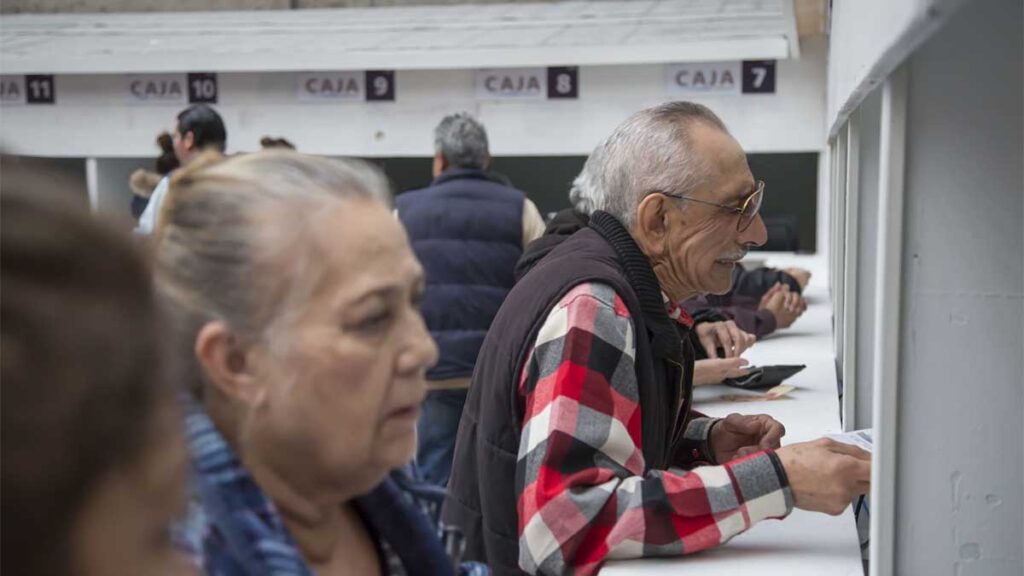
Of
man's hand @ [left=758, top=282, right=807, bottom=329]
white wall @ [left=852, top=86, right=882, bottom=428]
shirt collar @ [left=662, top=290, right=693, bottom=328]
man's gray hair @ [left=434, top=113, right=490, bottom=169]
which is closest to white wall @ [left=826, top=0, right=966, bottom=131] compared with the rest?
shirt collar @ [left=662, top=290, right=693, bottom=328]

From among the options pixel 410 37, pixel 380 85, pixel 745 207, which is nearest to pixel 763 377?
pixel 745 207

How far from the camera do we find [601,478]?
1.67 metres

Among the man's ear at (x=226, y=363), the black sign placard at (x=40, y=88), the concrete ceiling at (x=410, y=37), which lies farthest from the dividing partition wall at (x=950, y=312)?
the black sign placard at (x=40, y=88)

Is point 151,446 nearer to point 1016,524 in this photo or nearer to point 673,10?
point 1016,524

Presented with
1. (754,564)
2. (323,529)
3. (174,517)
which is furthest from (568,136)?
(174,517)

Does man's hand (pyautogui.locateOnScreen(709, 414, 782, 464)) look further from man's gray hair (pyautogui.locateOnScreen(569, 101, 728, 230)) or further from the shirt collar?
man's gray hair (pyautogui.locateOnScreen(569, 101, 728, 230))

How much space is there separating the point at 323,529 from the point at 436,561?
0.45 feet

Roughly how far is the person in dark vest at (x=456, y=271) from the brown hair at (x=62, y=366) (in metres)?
3.38

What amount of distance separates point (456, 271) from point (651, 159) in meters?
2.05

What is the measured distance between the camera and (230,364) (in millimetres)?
1103

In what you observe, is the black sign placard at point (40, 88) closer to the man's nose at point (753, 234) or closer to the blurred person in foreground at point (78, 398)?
the man's nose at point (753, 234)

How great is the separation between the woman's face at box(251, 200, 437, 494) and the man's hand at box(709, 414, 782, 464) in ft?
3.92

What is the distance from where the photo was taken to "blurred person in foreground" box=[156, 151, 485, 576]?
107 centimetres

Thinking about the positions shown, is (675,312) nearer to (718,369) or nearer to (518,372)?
(518,372)
